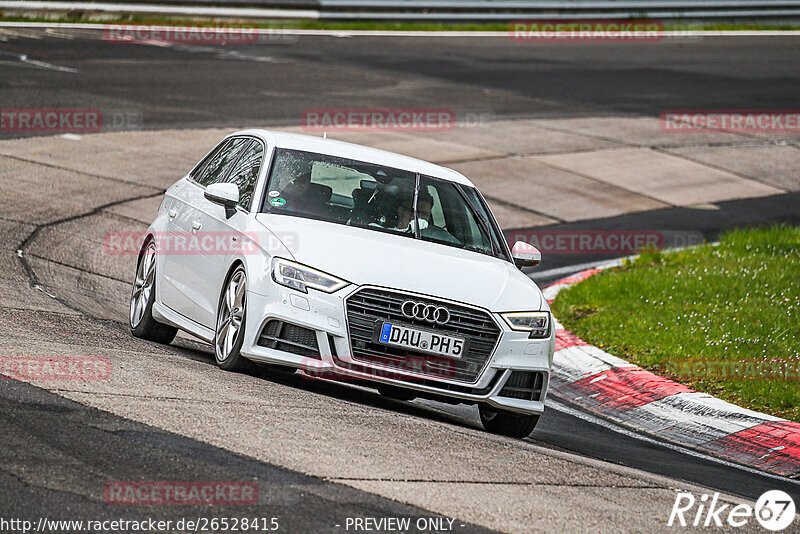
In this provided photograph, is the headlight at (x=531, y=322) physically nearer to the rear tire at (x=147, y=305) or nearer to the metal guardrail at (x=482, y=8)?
the rear tire at (x=147, y=305)

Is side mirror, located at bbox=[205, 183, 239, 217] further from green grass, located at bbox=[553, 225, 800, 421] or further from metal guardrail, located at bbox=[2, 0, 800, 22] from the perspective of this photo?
metal guardrail, located at bbox=[2, 0, 800, 22]

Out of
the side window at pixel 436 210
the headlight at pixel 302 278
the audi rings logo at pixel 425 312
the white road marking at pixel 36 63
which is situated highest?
the side window at pixel 436 210

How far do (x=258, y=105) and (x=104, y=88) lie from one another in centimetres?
278

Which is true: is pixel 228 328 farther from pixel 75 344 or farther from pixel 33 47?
pixel 33 47

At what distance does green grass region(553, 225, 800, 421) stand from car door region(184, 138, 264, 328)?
12.4 ft

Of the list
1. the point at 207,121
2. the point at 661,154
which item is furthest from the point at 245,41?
the point at 661,154

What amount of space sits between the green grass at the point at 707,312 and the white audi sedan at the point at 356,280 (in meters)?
2.17

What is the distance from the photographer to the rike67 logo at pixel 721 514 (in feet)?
19.0

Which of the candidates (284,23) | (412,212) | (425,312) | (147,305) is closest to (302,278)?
(425,312)

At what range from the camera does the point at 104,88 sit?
70.9 ft

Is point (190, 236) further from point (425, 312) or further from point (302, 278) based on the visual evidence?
point (425, 312)

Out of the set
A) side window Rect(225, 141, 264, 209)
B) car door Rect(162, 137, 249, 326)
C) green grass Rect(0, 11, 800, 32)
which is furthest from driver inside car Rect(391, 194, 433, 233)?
green grass Rect(0, 11, 800, 32)

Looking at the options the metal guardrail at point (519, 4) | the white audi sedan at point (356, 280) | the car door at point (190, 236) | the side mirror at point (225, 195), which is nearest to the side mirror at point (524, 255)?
the white audi sedan at point (356, 280)

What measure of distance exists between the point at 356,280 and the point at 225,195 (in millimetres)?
1407
